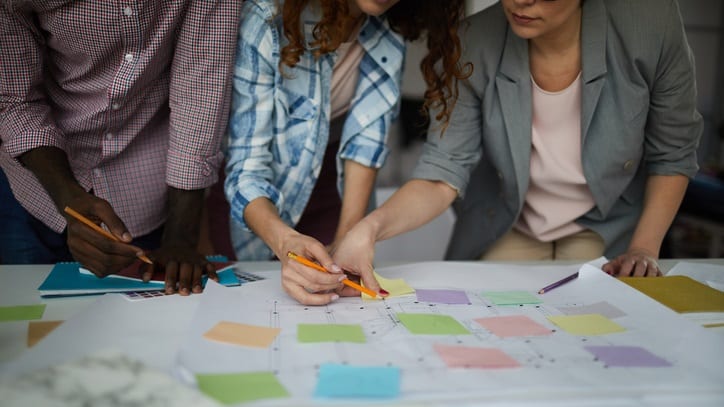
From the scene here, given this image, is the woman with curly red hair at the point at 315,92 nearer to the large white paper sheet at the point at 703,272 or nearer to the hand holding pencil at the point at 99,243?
the hand holding pencil at the point at 99,243

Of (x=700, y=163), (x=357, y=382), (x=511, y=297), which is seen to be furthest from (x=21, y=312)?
(x=700, y=163)

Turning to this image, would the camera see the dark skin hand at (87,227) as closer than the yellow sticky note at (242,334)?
No

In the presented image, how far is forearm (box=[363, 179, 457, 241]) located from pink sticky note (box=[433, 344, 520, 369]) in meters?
0.41

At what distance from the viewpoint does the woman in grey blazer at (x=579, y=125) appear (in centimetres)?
135

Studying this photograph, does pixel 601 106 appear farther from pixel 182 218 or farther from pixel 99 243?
pixel 99 243

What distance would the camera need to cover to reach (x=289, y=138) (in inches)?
54.6

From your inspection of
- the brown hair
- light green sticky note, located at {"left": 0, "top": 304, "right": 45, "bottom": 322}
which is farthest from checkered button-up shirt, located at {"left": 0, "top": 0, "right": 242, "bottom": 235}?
light green sticky note, located at {"left": 0, "top": 304, "right": 45, "bottom": 322}

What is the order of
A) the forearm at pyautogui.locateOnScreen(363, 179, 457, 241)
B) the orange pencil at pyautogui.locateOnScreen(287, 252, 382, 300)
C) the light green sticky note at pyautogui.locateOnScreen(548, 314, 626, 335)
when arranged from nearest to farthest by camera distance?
the light green sticky note at pyautogui.locateOnScreen(548, 314, 626, 335)
the orange pencil at pyautogui.locateOnScreen(287, 252, 382, 300)
the forearm at pyautogui.locateOnScreen(363, 179, 457, 241)

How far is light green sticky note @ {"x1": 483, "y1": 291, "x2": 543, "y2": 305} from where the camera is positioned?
1074 millimetres

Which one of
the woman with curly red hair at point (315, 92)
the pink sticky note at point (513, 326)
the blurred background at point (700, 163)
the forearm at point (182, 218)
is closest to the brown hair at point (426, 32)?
the woman with curly red hair at point (315, 92)

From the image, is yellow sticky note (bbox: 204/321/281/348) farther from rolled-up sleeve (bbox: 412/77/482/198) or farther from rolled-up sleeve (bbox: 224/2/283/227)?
rolled-up sleeve (bbox: 412/77/482/198)

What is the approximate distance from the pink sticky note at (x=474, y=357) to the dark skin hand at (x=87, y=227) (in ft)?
1.80

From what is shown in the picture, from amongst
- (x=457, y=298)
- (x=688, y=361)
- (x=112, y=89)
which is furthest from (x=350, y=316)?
(x=112, y=89)

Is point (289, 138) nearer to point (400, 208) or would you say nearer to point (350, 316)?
point (400, 208)
